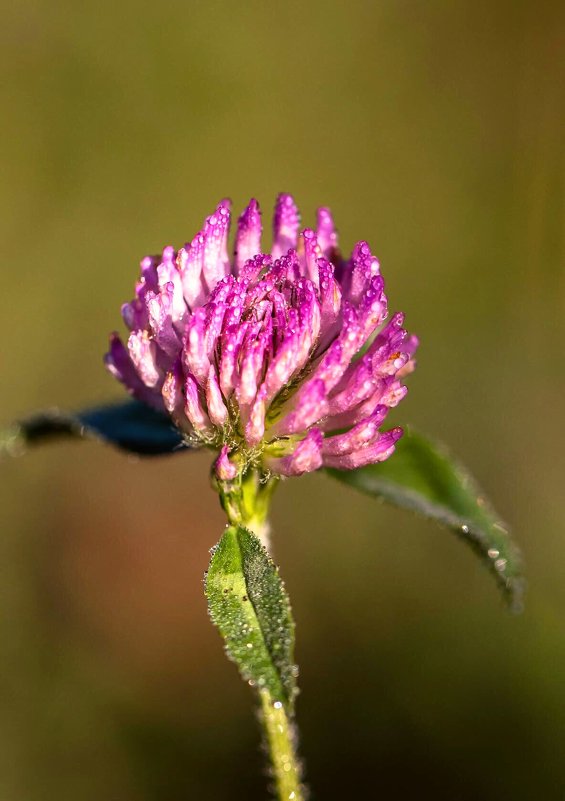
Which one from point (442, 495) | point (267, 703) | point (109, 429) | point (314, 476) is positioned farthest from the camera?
point (314, 476)

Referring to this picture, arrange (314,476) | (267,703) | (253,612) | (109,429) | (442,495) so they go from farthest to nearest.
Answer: (314,476) → (109,429) → (442,495) → (267,703) → (253,612)

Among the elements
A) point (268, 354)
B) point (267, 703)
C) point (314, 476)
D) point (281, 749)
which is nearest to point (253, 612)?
point (267, 703)

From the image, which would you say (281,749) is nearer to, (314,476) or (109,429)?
(109,429)

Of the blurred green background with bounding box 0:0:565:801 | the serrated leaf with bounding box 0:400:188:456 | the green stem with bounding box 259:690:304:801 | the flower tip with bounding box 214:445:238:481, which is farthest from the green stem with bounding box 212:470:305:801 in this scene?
the blurred green background with bounding box 0:0:565:801

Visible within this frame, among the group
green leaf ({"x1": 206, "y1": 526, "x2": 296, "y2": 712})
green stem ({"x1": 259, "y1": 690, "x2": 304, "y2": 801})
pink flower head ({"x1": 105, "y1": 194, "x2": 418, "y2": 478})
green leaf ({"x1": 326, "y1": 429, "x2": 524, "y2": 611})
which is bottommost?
green stem ({"x1": 259, "y1": 690, "x2": 304, "y2": 801})

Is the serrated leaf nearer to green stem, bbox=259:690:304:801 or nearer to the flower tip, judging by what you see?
the flower tip

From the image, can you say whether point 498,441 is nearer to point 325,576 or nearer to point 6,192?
point 325,576
